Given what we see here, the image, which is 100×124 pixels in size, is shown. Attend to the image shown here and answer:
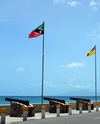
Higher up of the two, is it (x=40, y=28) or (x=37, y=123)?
(x=40, y=28)

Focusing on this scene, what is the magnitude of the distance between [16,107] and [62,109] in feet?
20.5

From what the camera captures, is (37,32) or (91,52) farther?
(91,52)

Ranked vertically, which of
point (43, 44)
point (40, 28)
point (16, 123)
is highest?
point (40, 28)

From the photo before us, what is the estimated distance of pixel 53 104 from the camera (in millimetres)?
26812

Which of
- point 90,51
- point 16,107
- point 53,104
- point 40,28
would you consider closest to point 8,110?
point 16,107

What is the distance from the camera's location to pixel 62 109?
26875mm

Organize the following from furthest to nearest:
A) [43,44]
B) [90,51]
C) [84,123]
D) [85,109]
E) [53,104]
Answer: [90,51] < [85,109] < [43,44] < [53,104] < [84,123]

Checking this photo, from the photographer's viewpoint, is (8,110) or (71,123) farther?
(8,110)

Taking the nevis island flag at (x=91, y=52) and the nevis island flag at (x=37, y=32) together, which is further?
the nevis island flag at (x=91, y=52)

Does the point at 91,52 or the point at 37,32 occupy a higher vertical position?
Answer: the point at 37,32

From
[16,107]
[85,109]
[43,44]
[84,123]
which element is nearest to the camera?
[84,123]

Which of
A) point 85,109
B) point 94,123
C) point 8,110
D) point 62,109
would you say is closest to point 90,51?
point 85,109

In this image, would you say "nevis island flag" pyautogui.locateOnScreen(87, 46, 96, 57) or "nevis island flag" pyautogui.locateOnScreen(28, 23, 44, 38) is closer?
"nevis island flag" pyautogui.locateOnScreen(28, 23, 44, 38)

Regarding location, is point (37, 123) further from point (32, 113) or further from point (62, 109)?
point (62, 109)
